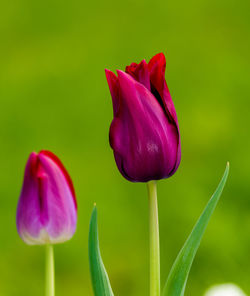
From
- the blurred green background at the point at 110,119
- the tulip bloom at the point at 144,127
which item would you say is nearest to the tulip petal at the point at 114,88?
the tulip bloom at the point at 144,127

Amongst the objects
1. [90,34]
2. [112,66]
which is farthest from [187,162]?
[90,34]

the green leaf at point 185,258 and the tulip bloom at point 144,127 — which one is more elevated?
the tulip bloom at point 144,127

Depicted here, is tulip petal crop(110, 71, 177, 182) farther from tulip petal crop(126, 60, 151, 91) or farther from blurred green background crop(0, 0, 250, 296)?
blurred green background crop(0, 0, 250, 296)

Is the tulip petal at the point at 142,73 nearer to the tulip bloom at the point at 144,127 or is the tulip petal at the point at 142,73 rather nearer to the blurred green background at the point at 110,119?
the tulip bloom at the point at 144,127

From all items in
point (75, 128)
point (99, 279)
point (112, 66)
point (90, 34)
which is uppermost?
point (90, 34)

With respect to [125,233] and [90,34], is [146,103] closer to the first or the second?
[125,233]

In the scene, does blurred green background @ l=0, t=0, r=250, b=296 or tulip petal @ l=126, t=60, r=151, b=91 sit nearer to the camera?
tulip petal @ l=126, t=60, r=151, b=91

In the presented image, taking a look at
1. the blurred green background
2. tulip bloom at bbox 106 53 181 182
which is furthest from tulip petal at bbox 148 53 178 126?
the blurred green background
